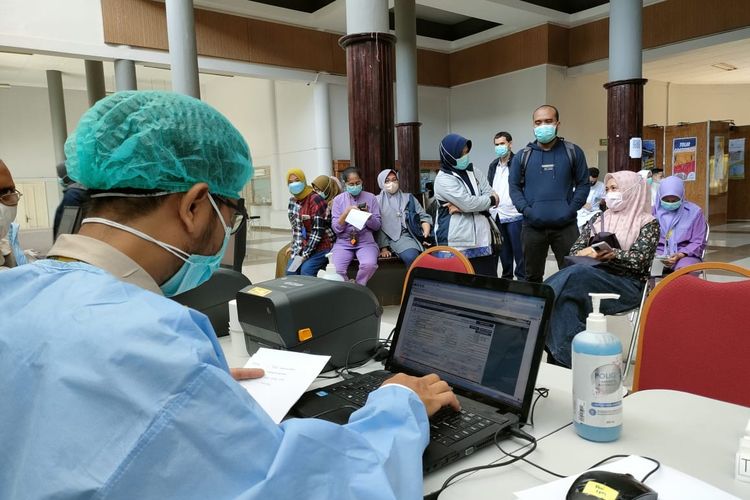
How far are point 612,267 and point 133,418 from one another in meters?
2.58

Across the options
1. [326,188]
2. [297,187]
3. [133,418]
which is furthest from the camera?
[326,188]

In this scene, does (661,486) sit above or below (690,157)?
below

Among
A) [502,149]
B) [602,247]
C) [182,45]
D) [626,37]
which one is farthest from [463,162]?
[182,45]

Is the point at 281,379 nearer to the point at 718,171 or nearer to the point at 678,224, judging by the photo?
the point at 678,224

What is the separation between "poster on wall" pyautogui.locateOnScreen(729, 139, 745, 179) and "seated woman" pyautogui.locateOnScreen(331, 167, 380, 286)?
36.5 ft

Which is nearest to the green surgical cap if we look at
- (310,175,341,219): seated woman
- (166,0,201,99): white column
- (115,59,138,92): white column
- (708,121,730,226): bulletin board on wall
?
(310,175,341,219): seated woman

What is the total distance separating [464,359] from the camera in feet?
3.60

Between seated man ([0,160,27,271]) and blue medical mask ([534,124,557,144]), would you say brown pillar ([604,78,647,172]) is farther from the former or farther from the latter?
seated man ([0,160,27,271])

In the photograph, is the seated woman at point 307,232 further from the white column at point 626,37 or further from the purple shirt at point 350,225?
the white column at point 626,37

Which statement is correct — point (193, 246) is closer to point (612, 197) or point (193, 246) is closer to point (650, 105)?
point (612, 197)

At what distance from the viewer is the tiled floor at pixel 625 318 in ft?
15.8

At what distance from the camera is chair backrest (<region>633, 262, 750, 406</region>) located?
1.35m

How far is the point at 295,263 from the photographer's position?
4.36 m

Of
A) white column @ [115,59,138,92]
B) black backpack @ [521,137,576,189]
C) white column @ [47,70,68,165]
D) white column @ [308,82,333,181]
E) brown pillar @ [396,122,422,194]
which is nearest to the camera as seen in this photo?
black backpack @ [521,137,576,189]
